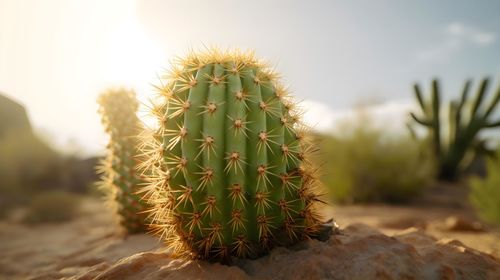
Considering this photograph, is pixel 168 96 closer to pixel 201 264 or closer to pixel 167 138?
pixel 167 138

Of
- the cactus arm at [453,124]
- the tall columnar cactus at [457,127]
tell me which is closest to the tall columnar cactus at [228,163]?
the tall columnar cactus at [457,127]

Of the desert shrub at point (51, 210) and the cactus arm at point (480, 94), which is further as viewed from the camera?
the cactus arm at point (480, 94)

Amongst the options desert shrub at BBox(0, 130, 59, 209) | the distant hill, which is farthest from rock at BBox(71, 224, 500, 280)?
desert shrub at BBox(0, 130, 59, 209)

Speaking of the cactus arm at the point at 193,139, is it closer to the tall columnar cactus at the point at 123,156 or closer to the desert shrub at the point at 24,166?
the tall columnar cactus at the point at 123,156

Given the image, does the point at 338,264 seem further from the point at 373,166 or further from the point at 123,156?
the point at 373,166

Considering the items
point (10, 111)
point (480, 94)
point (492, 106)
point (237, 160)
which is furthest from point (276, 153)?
point (492, 106)

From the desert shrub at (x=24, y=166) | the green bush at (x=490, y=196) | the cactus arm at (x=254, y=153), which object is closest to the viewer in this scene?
the cactus arm at (x=254, y=153)

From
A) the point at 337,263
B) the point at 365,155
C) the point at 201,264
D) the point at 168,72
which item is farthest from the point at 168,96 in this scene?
the point at 365,155
